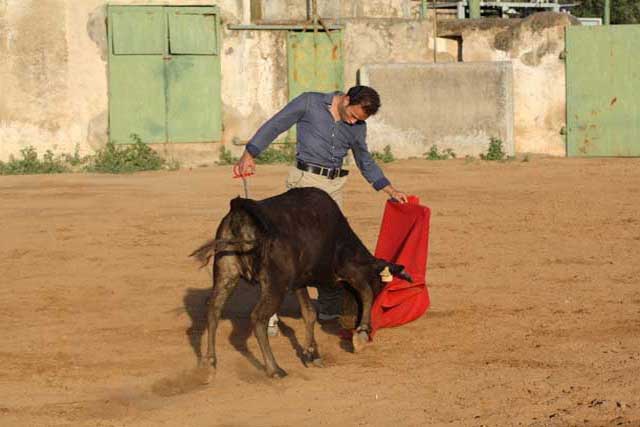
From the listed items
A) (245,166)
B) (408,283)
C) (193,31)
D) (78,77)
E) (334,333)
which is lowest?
(334,333)

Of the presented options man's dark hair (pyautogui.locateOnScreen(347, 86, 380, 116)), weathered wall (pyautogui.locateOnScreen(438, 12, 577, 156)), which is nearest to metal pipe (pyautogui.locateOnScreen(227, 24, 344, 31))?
weathered wall (pyautogui.locateOnScreen(438, 12, 577, 156))

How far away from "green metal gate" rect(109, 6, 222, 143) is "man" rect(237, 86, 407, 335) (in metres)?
12.0

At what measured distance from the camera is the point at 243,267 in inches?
293

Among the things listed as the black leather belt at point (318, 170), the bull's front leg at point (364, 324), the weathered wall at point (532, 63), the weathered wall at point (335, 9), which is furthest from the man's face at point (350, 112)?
the weathered wall at point (532, 63)

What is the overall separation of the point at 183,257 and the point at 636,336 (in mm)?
5048

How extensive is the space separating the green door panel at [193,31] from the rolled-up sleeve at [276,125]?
1239cm

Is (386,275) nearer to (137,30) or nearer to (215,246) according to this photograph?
(215,246)

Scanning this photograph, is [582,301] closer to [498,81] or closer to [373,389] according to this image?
[373,389]

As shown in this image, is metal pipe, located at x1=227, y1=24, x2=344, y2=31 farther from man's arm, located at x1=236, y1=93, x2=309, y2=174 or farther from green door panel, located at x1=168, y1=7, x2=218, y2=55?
man's arm, located at x1=236, y1=93, x2=309, y2=174

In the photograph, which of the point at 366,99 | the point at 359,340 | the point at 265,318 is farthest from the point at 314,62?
the point at 265,318

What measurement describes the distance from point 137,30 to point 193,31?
0.94 m

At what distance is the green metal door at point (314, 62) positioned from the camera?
21.3m

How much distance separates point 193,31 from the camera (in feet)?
67.7

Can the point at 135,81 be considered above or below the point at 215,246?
above
